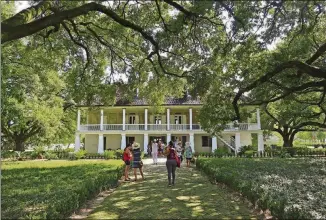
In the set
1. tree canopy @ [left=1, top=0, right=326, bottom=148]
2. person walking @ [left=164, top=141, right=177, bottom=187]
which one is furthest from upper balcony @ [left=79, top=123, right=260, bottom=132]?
person walking @ [left=164, top=141, right=177, bottom=187]

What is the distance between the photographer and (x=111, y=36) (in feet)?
50.0

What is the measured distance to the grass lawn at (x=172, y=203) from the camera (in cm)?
822

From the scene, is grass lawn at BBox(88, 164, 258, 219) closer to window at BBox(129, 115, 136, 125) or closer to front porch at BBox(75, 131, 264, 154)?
front porch at BBox(75, 131, 264, 154)

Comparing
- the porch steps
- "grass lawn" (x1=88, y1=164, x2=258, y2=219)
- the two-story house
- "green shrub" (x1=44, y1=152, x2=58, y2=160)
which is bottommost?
"grass lawn" (x1=88, y1=164, x2=258, y2=219)

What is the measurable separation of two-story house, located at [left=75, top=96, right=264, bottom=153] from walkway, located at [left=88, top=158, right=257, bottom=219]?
990 inches

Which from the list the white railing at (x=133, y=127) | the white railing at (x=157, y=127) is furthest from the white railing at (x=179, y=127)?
the white railing at (x=133, y=127)

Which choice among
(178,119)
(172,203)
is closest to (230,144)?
(178,119)

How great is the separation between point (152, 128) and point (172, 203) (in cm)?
3008

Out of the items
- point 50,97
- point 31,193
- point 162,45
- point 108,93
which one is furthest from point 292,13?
point 50,97

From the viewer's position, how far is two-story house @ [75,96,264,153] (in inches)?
1502

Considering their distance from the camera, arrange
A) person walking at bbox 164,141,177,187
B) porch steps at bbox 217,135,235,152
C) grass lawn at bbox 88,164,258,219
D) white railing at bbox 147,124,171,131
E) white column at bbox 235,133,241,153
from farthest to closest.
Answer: white railing at bbox 147,124,171,131 → porch steps at bbox 217,135,235,152 → white column at bbox 235,133,241,153 → person walking at bbox 164,141,177,187 → grass lawn at bbox 88,164,258,219

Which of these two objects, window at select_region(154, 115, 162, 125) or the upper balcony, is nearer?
the upper balcony

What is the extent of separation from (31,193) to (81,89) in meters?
7.30

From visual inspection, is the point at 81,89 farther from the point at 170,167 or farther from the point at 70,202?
the point at 70,202
